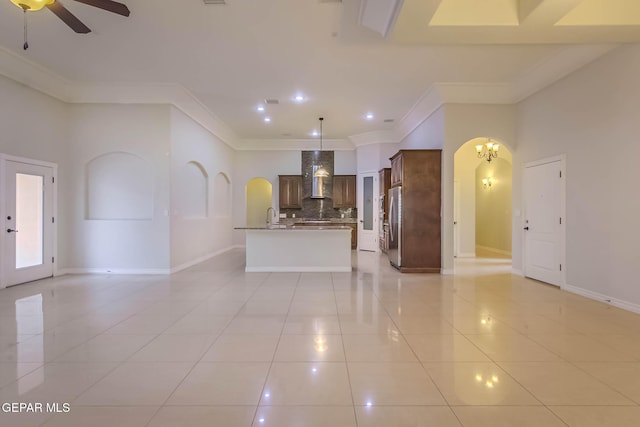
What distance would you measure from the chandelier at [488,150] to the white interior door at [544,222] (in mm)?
2132

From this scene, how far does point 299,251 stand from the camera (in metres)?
6.82

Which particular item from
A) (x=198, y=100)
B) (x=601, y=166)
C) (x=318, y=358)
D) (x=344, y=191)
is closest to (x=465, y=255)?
(x=344, y=191)

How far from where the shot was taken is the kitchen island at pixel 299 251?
22.2 feet

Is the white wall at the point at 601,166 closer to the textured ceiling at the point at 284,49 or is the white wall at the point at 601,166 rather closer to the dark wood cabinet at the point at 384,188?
the textured ceiling at the point at 284,49

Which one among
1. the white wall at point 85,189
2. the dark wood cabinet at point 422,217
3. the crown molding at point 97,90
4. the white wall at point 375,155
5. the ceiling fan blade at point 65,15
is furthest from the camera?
the white wall at point 375,155

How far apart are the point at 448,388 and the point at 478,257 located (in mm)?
7421

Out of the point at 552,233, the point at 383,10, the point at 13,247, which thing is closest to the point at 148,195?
the point at 13,247

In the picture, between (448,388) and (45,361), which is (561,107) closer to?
(448,388)

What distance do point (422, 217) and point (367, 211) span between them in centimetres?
386

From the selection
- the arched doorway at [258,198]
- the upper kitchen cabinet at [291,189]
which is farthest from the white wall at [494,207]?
the arched doorway at [258,198]

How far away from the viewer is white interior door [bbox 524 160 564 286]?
5398 mm

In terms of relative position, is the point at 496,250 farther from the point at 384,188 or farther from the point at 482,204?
the point at 384,188

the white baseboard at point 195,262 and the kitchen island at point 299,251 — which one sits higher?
the kitchen island at point 299,251

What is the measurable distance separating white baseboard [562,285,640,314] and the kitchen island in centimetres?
371
